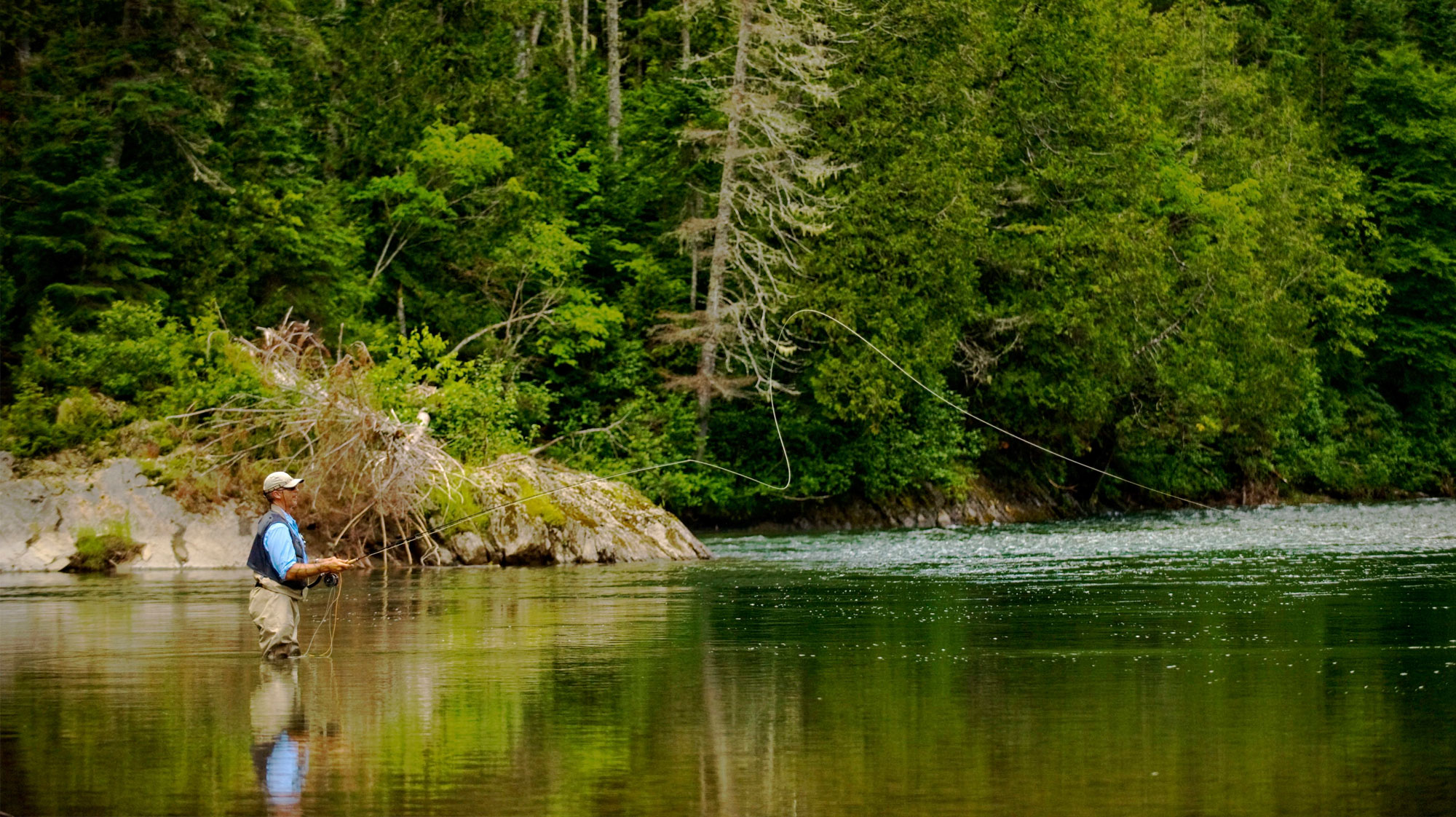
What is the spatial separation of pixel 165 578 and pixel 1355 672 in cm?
1531

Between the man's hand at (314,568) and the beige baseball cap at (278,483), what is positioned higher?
the beige baseball cap at (278,483)

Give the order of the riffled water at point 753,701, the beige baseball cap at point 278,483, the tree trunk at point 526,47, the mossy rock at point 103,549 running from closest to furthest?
the riffled water at point 753,701 → the beige baseball cap at point 278,483 → the mossy rock at point 103,549 → the tree trunk at point 526,47

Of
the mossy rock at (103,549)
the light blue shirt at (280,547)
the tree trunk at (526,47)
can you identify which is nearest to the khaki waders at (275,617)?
the light blue shirt at (280,547)

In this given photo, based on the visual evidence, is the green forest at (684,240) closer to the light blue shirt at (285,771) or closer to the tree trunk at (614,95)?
the tree trunk at (614,95)

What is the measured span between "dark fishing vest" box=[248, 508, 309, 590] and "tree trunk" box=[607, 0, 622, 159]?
3309 centimetres

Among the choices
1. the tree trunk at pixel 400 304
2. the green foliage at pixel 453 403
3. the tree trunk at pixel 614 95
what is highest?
the tree trunk at pixel 614 95

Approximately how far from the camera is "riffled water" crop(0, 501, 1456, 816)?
768cm

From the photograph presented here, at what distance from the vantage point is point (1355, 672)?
37.0 feet

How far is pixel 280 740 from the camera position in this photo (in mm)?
9242

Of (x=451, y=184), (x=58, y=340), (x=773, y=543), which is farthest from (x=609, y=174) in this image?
(x=58, y=340)

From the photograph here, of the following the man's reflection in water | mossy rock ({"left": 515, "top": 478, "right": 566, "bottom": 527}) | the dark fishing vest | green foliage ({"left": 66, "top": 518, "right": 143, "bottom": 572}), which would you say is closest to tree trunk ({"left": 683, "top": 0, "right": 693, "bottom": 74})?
mossy rock ({"left": 515, "top": 478, "right": 566, "bottom": 527})

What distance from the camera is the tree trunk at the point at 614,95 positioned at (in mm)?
46562

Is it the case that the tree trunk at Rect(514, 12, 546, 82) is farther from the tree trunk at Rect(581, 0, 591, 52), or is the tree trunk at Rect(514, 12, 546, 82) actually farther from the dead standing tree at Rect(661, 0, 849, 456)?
the dead standing tree at Rect(661, 0, 849, 456)

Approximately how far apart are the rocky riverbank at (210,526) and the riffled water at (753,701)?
4.01 m
